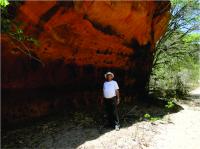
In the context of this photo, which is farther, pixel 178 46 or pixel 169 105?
pixel 178 46

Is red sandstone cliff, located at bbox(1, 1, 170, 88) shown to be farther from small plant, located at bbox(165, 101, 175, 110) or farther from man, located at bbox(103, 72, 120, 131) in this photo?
small plant, located at bbox(165, 101, 175, 110)

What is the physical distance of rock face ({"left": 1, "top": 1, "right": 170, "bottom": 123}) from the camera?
9359 millimetres

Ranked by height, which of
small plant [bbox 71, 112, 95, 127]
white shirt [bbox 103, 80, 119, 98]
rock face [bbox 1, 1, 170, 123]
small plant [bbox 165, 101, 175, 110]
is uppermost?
rock face [bbox 1, 1, 170, 123]

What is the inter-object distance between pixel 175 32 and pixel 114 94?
1074 centimetres

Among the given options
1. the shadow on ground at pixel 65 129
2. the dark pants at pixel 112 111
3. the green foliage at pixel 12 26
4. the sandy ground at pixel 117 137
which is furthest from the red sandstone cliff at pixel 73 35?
the dark pants at pixel 112 111

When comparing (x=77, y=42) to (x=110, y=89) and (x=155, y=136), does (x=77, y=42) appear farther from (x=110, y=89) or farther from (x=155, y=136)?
(x=155, y=136)

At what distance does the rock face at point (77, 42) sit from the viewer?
9.36 m

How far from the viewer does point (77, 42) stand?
10.6 m

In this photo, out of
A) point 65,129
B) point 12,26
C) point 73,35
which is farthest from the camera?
point 73,35

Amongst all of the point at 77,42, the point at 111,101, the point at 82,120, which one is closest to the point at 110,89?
the point at 111,101

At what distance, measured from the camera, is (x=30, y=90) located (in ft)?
33.2

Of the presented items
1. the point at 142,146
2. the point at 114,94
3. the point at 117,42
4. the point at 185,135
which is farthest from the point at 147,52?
the point at 142,146

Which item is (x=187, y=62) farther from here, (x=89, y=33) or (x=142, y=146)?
(x=142, y=146)

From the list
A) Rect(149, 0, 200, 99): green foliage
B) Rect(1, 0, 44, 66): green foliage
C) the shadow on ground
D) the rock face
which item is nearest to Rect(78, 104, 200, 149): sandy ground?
the shadow on ground
